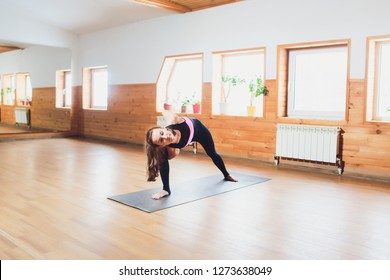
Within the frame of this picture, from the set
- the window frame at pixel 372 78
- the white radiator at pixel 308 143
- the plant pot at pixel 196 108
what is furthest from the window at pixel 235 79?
the window frame at pixel 372 78

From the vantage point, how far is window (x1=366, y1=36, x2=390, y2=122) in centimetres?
488

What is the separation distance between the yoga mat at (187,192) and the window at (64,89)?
5.73m

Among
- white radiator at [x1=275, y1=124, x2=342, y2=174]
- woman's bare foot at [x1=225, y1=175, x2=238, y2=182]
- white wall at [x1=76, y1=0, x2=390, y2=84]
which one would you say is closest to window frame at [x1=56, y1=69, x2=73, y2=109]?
white wall at [x1=76, y1=0, x2=390, y2=84]

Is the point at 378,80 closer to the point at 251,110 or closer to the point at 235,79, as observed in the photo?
the point at 251,110

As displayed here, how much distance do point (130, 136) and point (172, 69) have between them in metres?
1.72

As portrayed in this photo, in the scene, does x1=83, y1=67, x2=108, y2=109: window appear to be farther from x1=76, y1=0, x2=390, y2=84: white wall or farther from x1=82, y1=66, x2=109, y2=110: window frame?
x1=76, y1=0, x2=390, y2=84: white wall

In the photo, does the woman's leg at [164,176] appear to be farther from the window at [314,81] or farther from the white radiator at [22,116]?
the white radiator at [22,116]

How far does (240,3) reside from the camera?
20.0 ft

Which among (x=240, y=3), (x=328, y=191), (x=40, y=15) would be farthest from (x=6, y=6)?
(x=328, y=191)

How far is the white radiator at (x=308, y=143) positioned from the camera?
16.7 ft

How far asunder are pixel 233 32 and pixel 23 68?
192 inches

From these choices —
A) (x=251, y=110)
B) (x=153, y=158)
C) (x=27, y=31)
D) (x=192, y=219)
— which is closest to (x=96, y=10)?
(x=27, y=31)

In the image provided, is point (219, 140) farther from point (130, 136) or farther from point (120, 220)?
point (120, 220)

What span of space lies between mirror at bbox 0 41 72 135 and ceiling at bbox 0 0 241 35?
2.25ft
